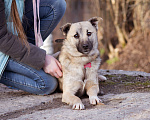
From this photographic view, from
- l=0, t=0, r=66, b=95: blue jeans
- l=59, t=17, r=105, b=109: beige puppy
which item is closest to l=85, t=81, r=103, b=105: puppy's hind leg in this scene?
l=59, t=17, r=105, b=109: beige puppy

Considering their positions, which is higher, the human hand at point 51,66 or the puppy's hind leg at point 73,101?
the human hand at point 51,66

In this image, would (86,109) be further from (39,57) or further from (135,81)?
(135,81)

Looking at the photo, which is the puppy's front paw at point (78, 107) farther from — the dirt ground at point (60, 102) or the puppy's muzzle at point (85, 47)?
the puppy's muzzle at point (85, 47)

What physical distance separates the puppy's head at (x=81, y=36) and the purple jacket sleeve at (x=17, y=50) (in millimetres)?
475

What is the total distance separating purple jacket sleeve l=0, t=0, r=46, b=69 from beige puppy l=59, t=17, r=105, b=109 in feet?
1.20

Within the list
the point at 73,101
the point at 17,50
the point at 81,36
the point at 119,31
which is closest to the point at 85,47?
the point at 81,36

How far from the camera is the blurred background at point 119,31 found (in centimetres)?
707

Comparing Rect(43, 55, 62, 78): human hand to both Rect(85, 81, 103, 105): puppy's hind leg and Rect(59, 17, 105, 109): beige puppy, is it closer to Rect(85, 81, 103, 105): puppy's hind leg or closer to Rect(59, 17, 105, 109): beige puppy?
Rect(59, 17, 105, 109): beige puppy

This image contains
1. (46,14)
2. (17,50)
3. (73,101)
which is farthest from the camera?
(46,14)

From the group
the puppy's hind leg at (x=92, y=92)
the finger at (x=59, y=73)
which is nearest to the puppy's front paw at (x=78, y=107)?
the puppy's hind leg at (x=92, y=92)

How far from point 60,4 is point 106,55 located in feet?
16.7

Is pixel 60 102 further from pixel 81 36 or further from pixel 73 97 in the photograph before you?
pixel 81 36

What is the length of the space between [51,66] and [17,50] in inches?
19.5

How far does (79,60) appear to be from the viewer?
10.1 ft
